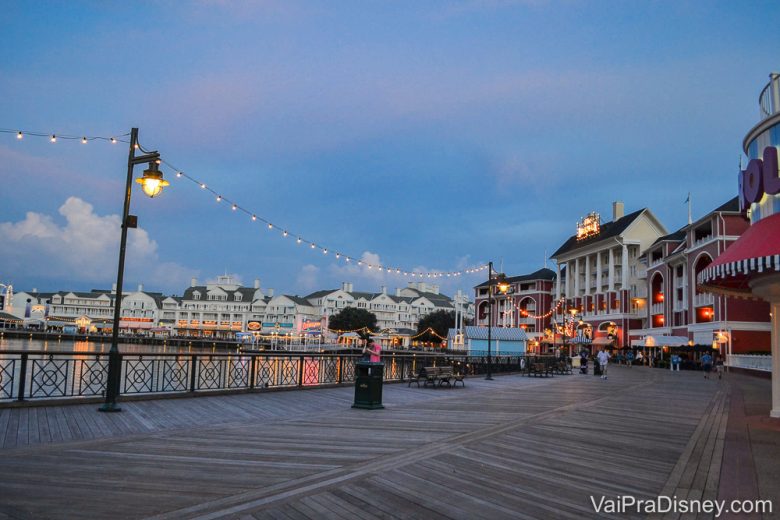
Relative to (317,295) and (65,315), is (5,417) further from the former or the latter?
(65,315)

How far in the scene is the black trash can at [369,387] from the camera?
14.3 m

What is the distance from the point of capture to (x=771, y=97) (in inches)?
536

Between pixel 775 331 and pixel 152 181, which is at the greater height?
pixel 152 181

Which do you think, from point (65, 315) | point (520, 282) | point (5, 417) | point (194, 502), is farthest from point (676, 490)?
point (65, 315)

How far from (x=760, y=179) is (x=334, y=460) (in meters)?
11.1

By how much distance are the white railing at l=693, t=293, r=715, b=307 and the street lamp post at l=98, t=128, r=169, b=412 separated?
174 ft

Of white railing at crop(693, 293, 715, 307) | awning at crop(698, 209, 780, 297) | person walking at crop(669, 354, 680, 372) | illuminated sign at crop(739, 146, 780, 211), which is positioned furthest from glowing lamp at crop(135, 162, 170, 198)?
white railing at crop(693, 293, 715, 307)

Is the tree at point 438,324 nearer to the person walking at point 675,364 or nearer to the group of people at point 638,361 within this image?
the group of people at point 638,361

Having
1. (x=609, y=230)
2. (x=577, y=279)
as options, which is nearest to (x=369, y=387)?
(x=609, y=230)

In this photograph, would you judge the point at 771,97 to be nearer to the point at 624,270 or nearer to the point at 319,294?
the point at 624,270

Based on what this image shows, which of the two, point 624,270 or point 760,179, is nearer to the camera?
point 760,179

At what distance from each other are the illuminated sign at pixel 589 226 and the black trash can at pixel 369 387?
249 ft

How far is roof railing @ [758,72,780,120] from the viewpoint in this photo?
13.2 metres

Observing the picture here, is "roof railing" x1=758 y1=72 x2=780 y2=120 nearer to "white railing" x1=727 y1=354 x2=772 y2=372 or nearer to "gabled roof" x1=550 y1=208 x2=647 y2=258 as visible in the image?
"white railing" x1=727 y1=354 x2=772 y2=372
